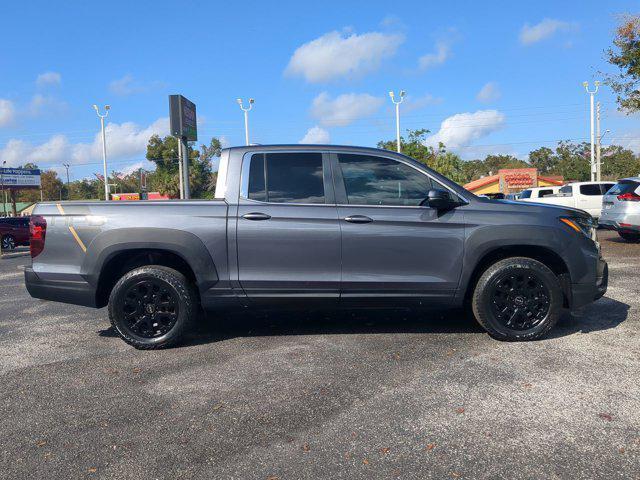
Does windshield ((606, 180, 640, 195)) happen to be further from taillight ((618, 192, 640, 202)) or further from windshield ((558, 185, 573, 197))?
windshield ((558, 185, 573, 197))

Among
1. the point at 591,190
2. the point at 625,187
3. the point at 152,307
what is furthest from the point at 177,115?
the point at 591,190

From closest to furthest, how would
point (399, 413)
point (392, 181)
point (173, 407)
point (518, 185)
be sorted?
1. point (399, 413)
2. point (173, 407)
3. point (392, 181)
4. point (518, 185)

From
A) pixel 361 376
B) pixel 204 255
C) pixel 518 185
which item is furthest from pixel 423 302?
pixel 518 185

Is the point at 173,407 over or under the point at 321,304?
under

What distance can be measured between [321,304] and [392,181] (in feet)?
4.45

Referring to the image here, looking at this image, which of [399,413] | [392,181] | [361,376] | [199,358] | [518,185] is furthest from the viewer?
[518,185]

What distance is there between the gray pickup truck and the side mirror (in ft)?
0.04

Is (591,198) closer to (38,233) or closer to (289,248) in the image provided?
(289,248)

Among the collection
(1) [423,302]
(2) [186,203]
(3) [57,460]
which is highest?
(2) [186,203]

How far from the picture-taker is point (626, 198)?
11633 mm

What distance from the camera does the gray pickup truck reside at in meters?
4.53

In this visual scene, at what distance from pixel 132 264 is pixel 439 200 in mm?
3001

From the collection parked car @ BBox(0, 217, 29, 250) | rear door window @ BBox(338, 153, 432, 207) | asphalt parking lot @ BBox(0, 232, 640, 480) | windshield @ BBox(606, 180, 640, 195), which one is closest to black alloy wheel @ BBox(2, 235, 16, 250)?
parked car @ BBox(0, 217, 29, 250)

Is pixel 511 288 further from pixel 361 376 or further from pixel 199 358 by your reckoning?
pixel 199 358
